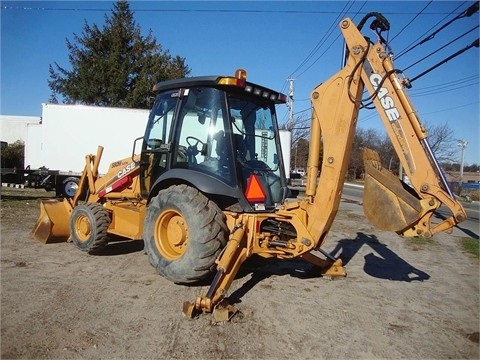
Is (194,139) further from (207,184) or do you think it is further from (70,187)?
(70,187)

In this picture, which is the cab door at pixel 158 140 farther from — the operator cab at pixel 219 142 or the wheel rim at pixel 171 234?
the wheel rim at pixel 171 234

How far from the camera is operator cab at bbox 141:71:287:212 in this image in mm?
5004

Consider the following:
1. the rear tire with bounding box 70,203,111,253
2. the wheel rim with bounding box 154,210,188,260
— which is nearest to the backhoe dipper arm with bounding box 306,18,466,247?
the wheel rim with bounding box 154,210,188,260

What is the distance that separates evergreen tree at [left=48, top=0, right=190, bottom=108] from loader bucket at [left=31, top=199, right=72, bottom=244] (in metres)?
22.4

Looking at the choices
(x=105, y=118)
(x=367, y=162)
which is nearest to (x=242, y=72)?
(x=367, y=162)

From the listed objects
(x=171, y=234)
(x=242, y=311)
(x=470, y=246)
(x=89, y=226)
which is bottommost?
(x=470, y=246)

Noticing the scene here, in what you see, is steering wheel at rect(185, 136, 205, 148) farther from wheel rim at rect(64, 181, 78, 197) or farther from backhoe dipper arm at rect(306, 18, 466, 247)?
wheel rim at rect(64, 181, 78, 197)

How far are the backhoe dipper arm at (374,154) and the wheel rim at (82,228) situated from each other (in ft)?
12.4

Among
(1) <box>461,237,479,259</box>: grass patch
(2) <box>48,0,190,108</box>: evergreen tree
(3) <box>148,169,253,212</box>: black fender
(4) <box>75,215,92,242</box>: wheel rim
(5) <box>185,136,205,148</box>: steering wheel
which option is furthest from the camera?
(2) <box>48,0,190,108</box>: evergreen tree

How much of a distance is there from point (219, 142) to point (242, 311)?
209 cm

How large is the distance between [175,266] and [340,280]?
2.50m

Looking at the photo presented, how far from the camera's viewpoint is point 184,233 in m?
5.09

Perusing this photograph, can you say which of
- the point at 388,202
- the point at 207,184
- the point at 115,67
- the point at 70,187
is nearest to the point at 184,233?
the point at 207,184

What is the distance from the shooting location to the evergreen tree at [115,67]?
28.8m
